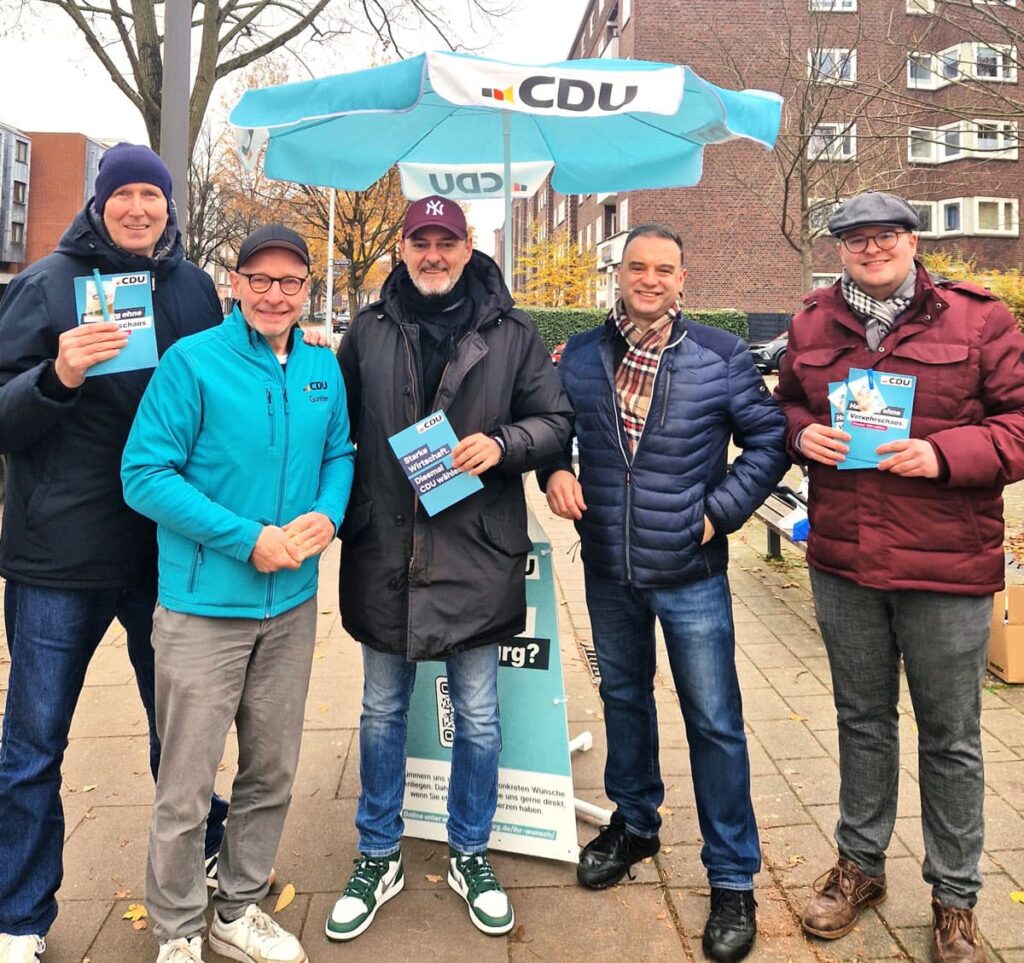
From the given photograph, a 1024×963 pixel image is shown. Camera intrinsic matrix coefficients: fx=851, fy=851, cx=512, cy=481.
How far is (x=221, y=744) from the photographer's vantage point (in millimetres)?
2455

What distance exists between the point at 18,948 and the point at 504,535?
186cm

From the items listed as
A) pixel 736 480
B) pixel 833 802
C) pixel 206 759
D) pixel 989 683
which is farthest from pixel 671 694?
pixel 206 759

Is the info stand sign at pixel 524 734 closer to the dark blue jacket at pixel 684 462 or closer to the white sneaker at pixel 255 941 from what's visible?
the dark blue jacket at pixel 684 462

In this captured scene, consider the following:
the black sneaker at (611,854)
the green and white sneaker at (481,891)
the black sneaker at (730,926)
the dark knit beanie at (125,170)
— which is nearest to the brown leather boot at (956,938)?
the black sneaker at (730,926)

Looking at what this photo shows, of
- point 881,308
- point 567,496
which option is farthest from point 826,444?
point 567,496

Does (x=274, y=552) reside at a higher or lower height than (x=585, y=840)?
higher

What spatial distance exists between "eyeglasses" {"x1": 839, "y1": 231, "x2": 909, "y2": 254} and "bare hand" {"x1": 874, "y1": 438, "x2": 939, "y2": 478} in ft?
1.88

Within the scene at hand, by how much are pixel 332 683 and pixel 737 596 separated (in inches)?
126

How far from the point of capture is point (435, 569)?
8.79 ft

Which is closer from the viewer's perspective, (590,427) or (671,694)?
(590,427)

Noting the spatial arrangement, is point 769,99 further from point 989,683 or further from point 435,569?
point 989,683

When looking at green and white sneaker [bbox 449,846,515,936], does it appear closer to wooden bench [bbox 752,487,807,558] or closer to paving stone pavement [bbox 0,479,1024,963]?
paving stone pavement [bbox 0,479,1024,963]

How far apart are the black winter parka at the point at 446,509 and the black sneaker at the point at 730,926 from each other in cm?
110

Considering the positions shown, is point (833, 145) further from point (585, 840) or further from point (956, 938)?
point (956, 938)
